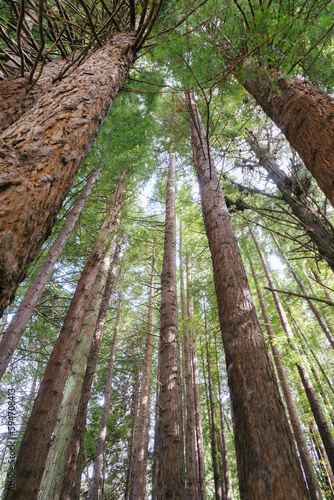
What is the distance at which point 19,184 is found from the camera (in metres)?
1.05

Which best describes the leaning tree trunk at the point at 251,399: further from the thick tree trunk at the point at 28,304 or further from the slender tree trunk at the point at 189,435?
the slender tree trunk at the point at 189,435

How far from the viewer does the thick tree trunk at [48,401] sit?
2863mm

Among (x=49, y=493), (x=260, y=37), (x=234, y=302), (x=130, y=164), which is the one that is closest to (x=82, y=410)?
(x=49, y=493)

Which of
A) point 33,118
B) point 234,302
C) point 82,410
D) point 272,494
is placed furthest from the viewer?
point 82,410

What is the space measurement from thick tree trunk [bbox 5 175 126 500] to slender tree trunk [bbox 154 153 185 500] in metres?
1.66

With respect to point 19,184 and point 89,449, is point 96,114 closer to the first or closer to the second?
point 19,184

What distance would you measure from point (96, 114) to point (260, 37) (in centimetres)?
247

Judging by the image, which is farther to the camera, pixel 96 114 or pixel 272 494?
pixel 96 114

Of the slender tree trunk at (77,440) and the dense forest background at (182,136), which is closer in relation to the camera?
the dense forest background at (182,136)

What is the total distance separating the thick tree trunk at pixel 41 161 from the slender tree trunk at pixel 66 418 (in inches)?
167

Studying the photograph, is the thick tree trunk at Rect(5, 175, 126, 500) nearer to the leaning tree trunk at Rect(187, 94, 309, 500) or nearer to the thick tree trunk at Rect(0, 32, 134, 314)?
the leaning tree trunk at Rect(187, 94, 309, 500)

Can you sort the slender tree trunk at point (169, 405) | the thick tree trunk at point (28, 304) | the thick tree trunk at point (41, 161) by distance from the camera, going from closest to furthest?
the thick tree trunk at point (41, 161)
the slender tree trunk at point (169, 405)
the thick tree trunk at point (28, 304)

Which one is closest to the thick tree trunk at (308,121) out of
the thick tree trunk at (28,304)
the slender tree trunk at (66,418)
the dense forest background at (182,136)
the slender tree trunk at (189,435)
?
the dense forest background at (182,136)

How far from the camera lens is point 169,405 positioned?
390 centimetres
